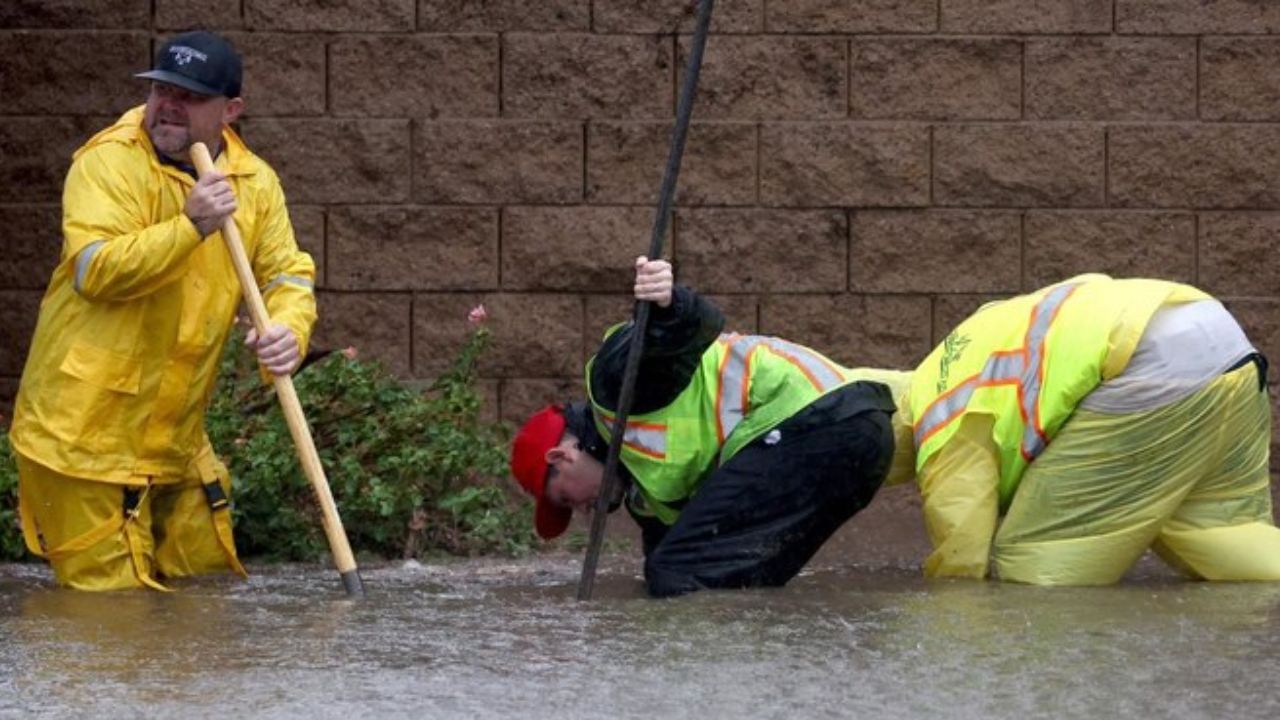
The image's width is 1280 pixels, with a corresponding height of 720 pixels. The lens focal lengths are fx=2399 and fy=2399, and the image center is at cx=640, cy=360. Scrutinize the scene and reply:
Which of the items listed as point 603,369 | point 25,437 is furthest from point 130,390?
point 603,369

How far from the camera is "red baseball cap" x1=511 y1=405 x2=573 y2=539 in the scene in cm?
640

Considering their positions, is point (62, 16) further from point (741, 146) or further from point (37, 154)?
point (741, 146)

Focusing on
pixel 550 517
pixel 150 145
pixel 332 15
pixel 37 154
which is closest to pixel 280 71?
pixel 332 15

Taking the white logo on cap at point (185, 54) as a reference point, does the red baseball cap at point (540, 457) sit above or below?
below

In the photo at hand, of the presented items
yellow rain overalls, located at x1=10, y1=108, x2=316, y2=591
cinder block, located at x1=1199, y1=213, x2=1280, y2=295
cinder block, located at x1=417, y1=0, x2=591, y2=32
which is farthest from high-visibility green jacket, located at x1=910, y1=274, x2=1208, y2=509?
cinder block, located at x1=417, y1=0, x2=591, y2=32

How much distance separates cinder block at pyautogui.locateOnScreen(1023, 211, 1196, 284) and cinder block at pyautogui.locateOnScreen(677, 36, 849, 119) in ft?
2.76

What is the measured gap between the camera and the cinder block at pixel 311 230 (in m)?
8.45

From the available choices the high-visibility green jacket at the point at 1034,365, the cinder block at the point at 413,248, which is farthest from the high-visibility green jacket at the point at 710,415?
the cinder block at the point at 413,248

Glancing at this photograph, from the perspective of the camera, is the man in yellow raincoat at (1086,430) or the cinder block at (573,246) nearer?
the man in yellow raincoat at (1086,430)

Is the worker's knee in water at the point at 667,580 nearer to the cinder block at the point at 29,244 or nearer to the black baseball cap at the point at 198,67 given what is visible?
the black baseball cap at the point at 198,67

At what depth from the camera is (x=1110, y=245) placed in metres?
8.43

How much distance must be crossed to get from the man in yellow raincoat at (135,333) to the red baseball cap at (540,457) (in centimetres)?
67

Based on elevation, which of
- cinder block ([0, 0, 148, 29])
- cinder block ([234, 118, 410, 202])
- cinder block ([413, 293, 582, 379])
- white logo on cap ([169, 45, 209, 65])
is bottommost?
cinder block ([413, 293, 582, 379])

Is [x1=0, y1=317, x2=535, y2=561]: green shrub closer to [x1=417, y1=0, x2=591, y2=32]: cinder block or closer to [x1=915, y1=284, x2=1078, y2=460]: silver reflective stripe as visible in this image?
[x1=417, y1=0, x2=591, y2=32]: cinder block
